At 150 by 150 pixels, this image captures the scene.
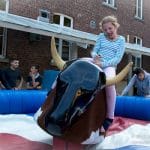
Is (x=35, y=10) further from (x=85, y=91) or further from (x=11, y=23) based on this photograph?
(x=85, y=91)

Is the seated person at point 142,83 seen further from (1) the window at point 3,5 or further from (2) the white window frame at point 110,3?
(2) the white window frame at point 110,3

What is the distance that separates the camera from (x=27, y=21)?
1238 cm

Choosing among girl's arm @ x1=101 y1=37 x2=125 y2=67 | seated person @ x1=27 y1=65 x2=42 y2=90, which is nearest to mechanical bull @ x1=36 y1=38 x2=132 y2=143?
girl's arm @ x1=101 y1=37 x2=125 y2=67

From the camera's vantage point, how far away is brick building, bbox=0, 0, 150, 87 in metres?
13.7

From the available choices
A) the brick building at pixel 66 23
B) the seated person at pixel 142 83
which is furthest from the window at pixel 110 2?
the seated person at pixel 142 83

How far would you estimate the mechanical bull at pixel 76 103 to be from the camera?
3979 mm

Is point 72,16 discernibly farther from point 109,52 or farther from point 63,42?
point 109,52

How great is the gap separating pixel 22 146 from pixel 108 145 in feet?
3.26

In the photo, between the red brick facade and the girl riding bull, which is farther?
the red brick facade

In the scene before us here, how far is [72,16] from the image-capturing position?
16.9 meters

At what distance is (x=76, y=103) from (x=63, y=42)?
38.3 ft

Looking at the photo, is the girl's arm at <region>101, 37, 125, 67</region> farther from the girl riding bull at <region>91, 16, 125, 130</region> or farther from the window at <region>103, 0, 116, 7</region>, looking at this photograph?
the window at <region>103, 0, 116, 7</region>

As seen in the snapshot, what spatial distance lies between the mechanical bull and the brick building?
884 cm

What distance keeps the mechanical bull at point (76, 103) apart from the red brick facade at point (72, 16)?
29.0ft
